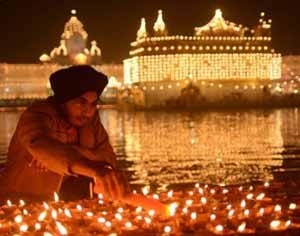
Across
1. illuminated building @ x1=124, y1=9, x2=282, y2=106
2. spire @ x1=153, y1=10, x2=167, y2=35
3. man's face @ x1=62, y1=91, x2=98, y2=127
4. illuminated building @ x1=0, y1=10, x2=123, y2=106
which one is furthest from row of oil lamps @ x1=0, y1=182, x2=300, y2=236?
illuminated building @ x1=0, y1=10, x2=123, y2=106

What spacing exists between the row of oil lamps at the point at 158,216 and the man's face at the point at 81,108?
41 centimetres

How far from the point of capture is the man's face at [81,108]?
9.46 feet

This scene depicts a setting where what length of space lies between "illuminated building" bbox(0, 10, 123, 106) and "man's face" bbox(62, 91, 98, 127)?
262ft

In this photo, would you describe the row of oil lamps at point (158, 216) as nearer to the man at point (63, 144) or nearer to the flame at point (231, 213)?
the flame at point (231, 213)

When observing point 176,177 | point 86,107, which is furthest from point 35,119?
point 176,177

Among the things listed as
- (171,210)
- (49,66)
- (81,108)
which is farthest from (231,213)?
(49,66)

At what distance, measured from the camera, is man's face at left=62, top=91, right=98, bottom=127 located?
2.88 metres

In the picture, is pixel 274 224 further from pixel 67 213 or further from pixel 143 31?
pixel 143 31

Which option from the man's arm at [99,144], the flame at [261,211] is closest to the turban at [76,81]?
the man's arm at [99,144]

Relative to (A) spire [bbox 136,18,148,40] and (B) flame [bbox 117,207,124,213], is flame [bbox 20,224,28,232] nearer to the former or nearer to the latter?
(B) flame [bbox 117,207,124,213]

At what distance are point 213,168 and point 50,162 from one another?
8.53 metres

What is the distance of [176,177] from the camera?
9781mm

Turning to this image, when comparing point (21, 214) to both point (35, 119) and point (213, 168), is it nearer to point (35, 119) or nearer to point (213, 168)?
point (35, 119)

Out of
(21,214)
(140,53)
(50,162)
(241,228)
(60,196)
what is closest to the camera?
(241,228)
